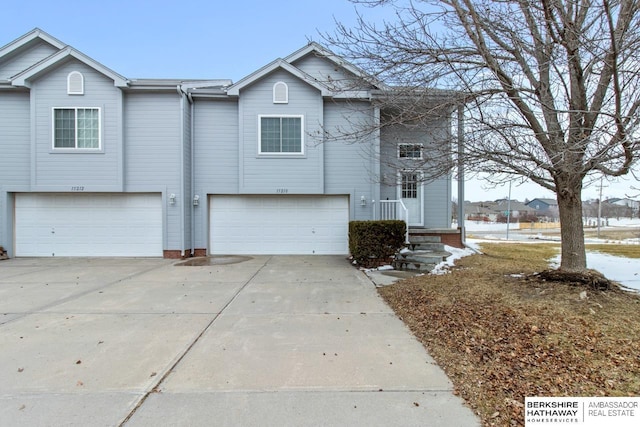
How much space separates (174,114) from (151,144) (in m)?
1.21

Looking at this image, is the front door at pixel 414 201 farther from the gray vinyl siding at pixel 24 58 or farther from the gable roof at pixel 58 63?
the gray vinyl siding at pixel 24 58

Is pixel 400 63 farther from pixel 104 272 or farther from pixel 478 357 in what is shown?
pixel 104 272

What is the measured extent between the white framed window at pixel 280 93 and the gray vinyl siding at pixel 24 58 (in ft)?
25.6

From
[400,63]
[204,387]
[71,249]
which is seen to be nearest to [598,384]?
[204,387]

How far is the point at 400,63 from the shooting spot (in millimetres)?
5465

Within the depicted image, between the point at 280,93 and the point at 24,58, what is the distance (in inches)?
353

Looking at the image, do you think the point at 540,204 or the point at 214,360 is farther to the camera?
the point at 540,204

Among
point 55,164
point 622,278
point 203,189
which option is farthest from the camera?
point 203,189

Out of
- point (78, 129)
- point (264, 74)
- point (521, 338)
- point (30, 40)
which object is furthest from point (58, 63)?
point (521, 338)

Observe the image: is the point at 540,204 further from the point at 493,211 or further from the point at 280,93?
the point at 280,93

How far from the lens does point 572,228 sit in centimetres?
588

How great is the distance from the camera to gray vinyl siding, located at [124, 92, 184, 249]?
11.0 m

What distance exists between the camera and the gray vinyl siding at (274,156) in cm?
1127

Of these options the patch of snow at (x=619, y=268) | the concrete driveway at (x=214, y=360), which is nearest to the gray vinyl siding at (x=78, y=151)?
the concrete driveway at (x=214, y=360)
